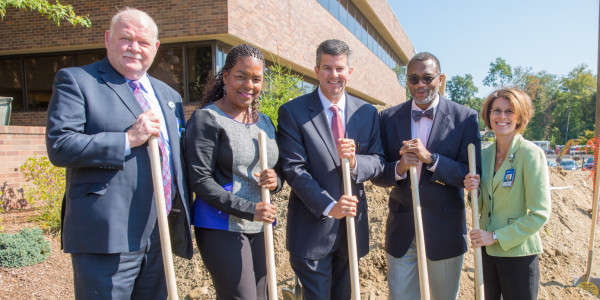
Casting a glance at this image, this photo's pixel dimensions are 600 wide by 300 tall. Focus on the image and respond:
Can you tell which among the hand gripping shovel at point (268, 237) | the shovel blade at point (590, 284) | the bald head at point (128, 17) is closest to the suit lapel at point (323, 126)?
the hand gripping shovel at point (268, 237)

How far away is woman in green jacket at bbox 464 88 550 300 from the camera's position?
2.67 metres

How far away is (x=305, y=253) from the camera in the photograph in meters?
2.64

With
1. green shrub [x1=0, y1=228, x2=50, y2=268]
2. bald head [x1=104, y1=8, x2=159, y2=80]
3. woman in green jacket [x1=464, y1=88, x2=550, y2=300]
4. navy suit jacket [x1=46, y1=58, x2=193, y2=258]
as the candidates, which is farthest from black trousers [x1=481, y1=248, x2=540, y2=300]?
green shrub [x1=0, y1=228, x2=50, y2=268]

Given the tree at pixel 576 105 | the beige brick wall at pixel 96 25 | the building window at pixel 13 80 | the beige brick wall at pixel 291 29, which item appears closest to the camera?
the beige brick wall at pixel 96 25

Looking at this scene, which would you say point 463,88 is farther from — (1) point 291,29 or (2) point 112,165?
(2) point 112,165

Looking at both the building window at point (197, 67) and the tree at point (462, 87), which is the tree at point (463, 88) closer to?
the tree at point (462, 87)

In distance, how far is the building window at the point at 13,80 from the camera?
480 inches

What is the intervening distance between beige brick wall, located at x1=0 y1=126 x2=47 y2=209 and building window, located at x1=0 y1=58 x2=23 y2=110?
192 inches

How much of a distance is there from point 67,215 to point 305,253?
1452 millimetres

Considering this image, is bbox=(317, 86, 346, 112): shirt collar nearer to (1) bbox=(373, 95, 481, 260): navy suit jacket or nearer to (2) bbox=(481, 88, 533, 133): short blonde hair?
(1) bbox=(373, 95, 481, 260): navy suit jacket

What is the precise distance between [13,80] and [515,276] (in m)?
14.6

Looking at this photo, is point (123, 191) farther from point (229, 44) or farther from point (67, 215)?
point (229, 44)

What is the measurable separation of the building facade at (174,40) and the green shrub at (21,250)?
5.46 metres

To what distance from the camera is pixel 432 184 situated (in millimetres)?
2938
